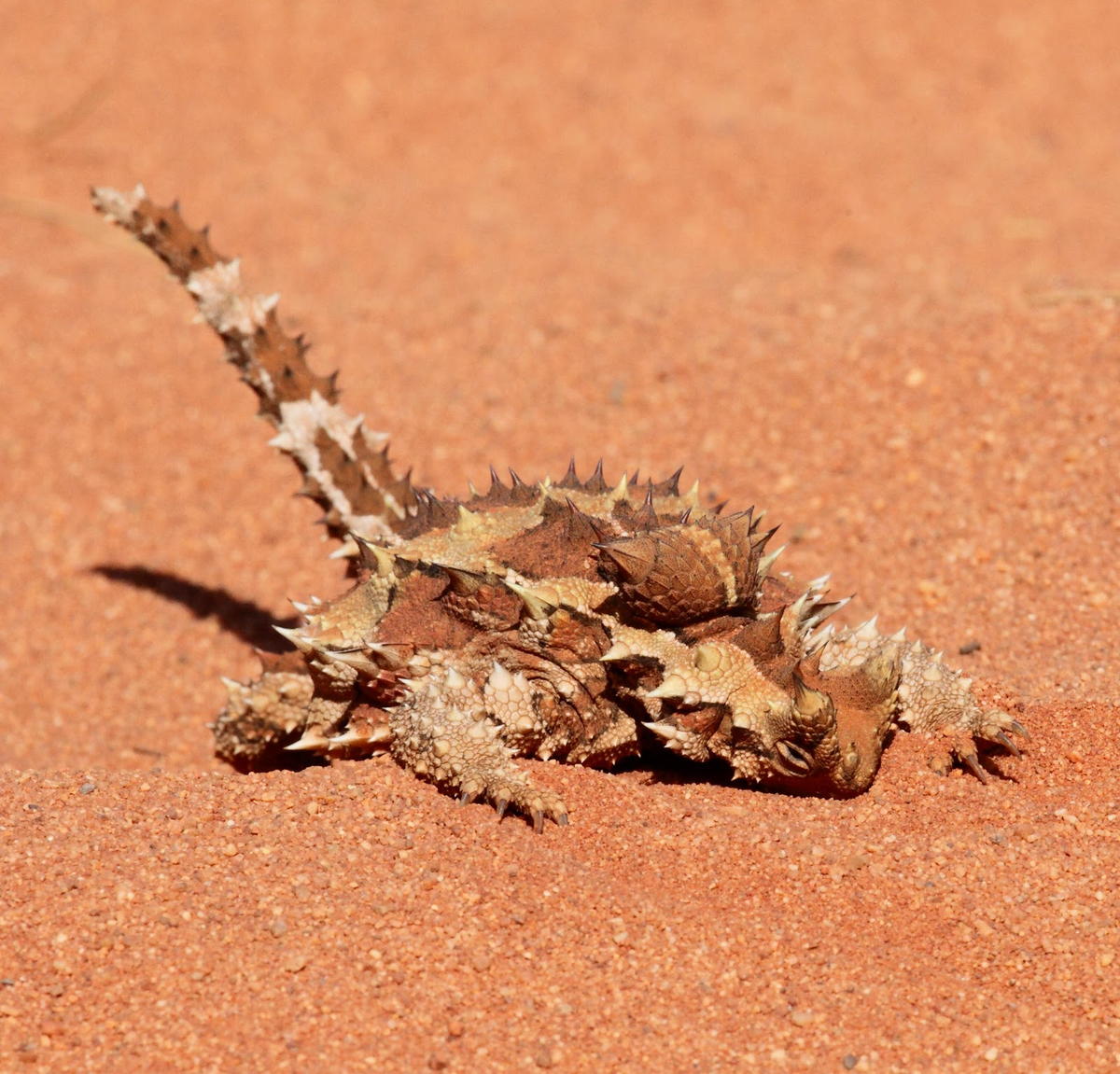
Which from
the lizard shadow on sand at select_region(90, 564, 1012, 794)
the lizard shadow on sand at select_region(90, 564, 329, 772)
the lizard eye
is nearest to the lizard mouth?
the lizard eye

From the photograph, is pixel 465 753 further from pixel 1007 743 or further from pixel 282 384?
pixel 282 384

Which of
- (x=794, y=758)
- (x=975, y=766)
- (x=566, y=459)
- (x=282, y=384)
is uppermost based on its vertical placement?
(x=282, y=384)

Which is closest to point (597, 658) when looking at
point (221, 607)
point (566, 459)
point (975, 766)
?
point (975, 766)

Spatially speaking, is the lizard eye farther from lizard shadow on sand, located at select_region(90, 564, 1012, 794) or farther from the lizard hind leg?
lizard shadow on sand, located at select_region(90, 564, 1012, 794)

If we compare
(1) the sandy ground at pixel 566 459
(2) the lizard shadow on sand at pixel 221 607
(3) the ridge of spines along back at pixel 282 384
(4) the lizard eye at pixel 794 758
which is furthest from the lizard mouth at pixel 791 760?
(2) the lizard shadow on sand at pixel 221 607

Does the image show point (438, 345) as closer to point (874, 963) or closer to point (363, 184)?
point (363, 184)

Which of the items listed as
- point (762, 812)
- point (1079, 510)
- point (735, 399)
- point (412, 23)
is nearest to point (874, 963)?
point (762, 812)

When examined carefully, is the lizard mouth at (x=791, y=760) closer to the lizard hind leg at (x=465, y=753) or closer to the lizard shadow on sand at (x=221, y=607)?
the lizard hind leg at (x=465, y=753)
